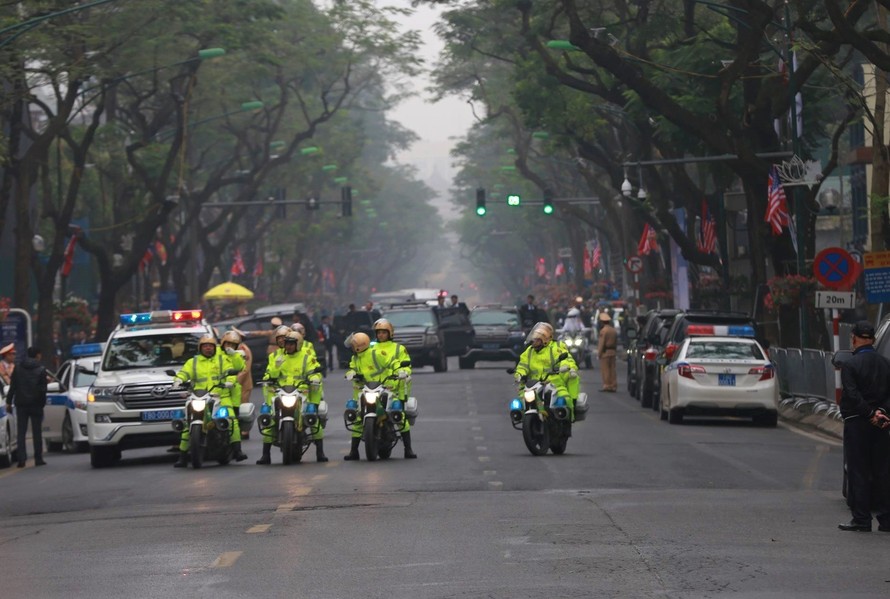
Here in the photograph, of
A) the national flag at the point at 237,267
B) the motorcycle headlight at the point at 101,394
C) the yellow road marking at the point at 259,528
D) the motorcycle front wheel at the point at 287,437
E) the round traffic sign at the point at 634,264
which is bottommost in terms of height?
the yellow road marking at the point at 259,528

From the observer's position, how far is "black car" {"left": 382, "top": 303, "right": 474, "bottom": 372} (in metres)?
48.1

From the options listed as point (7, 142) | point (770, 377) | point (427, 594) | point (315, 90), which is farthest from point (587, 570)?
point (315, 90)

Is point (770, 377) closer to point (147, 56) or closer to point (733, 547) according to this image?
point (733, 547)

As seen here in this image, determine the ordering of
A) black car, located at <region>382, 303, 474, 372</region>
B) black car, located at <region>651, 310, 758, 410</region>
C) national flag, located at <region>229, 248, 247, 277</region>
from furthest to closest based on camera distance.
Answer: national flag, located at <region>229, 248, 247, 277</region>, black car, located at <region>382, 303, 474, 372</region>, black car, located at <region>651, 310, 758, 410</region>

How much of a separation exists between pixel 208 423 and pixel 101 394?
8.03 ft

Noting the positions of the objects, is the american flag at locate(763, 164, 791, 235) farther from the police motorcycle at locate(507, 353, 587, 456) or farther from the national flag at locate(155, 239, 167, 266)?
the national flag at locate(155, 239, 167, 266)

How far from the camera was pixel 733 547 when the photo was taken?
1288 cm

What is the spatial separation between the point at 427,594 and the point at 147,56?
34.9 meters

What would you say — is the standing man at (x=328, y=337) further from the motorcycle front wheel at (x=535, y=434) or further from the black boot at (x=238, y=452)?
the motorcycle front wheel at (x=535, y=434)

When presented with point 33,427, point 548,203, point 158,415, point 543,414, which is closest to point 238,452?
point 158,415

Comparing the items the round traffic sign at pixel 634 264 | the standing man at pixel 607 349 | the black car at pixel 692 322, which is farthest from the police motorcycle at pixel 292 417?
the round traffic sign at pixel 634 264

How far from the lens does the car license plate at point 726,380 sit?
93.2 feet

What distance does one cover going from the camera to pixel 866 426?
14.2 m

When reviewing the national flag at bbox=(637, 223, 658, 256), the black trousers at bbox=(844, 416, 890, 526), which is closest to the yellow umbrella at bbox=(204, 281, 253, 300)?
the national flag at bbox=(637, 223, 658, 256)
